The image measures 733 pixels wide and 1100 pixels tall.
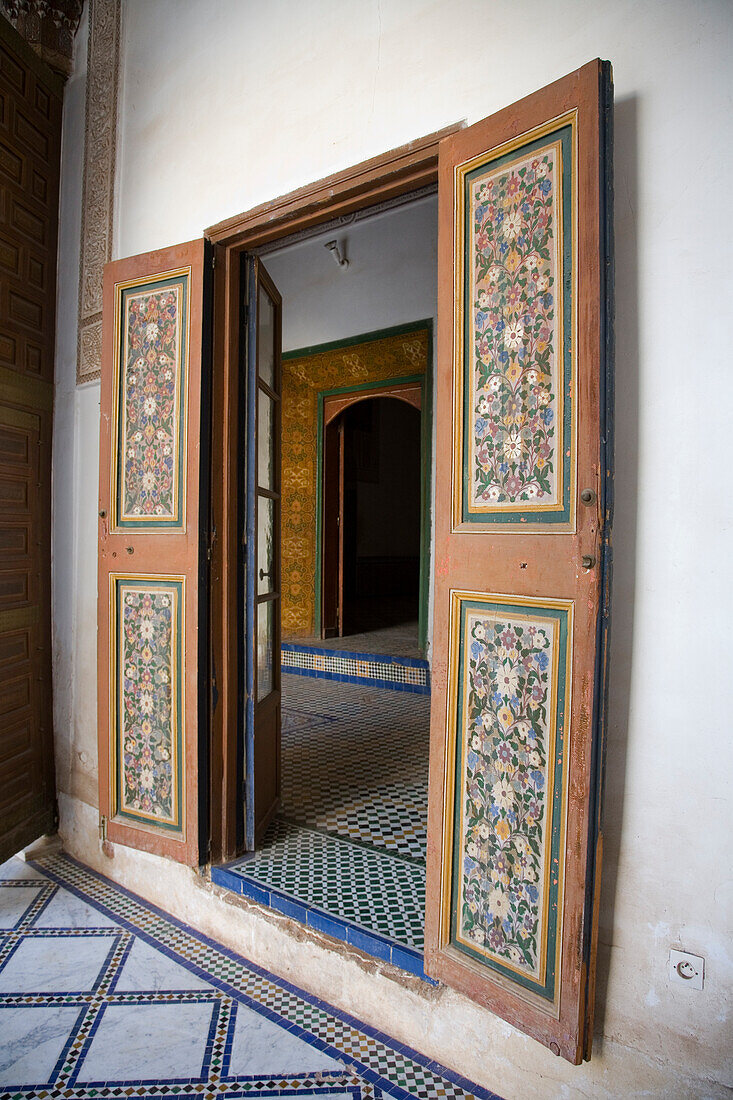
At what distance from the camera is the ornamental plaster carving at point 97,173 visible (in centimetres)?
258

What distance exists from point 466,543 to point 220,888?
1502 mm

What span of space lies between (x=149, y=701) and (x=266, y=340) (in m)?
1.40

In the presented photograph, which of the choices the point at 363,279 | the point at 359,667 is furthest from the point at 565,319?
the point at 363,279

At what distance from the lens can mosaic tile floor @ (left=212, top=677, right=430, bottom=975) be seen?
1935 mm

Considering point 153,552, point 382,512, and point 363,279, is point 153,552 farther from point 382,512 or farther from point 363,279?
point 382,512

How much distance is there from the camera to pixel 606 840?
141 cm

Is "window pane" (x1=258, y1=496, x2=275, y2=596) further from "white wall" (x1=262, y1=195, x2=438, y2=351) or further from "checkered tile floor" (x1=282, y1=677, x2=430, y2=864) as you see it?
"white wall" (x1=262, y1=195, x2=438, y2=351)

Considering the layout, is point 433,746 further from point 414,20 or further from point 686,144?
point 414,20

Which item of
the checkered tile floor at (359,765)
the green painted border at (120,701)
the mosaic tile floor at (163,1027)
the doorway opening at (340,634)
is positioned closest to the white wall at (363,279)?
the doorway opening at (340,634)

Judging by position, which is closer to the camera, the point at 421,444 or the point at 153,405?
the point at 153,405

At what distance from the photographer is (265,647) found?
8.27 feet

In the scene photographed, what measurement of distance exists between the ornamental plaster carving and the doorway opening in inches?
26.0

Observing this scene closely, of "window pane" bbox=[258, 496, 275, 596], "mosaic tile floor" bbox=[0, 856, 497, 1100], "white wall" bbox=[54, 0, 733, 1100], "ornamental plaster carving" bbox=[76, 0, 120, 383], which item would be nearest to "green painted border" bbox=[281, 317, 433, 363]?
"ornamental plaster carving" bbox=[76, 0, 120, 383]

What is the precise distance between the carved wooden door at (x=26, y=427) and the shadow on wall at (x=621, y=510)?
2.19 meters
